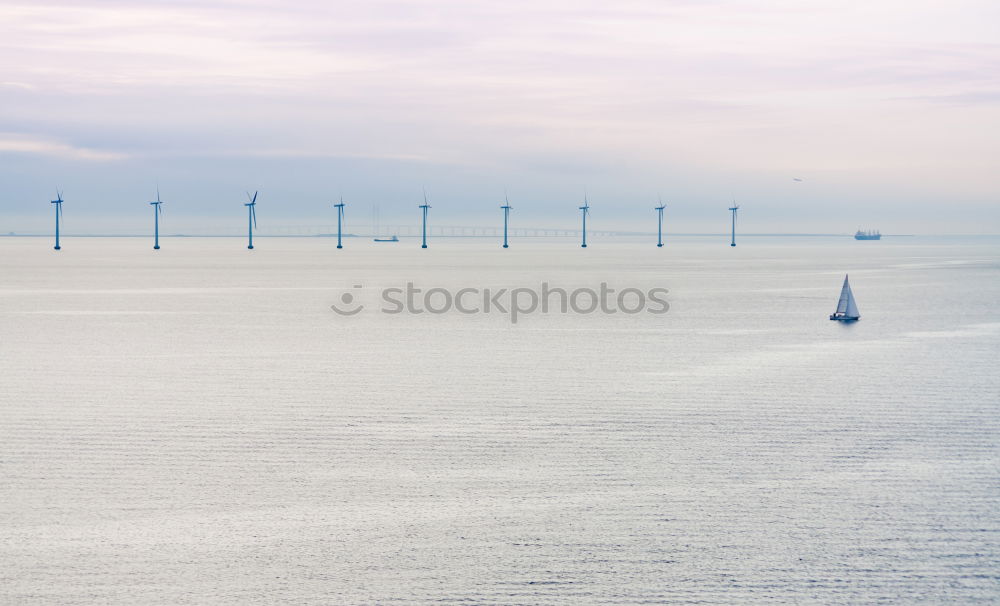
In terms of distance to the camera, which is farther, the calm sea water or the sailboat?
the sailboat

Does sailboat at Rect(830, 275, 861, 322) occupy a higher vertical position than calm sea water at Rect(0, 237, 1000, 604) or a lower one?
higher

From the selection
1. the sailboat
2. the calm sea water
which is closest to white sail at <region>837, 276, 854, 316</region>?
the sailboat

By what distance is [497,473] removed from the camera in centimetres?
1805

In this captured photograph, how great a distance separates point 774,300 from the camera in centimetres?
6588

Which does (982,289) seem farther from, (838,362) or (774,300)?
(838,362)

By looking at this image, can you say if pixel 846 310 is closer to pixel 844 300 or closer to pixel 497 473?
pixel 844 300

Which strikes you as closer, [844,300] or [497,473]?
[497,473]

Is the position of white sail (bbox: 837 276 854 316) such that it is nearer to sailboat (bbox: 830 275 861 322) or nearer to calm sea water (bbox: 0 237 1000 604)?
sailboat (bbox: 830 275 861 322)

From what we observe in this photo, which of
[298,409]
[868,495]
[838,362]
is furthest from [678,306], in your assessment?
[868,495]

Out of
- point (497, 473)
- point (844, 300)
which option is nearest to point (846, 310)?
point (844, 300)

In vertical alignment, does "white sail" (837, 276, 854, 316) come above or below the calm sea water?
above

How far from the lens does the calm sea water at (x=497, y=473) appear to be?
13055mm

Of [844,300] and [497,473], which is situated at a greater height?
[844,300]

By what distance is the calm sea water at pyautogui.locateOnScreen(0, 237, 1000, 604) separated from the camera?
42.8 feet
